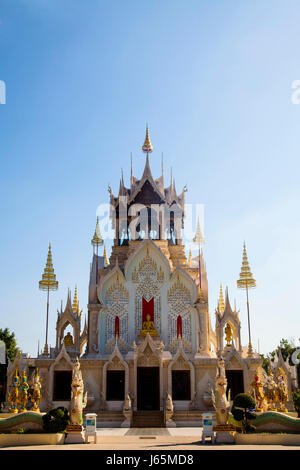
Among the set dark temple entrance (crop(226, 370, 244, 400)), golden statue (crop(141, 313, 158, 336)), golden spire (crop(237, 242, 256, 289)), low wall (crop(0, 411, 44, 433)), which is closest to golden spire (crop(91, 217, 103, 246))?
golden statue (crop(141, 313, 158, 336))

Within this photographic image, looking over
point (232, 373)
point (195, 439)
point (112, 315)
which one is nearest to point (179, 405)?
point (232, 373)

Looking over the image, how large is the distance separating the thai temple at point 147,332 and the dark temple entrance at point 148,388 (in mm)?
60

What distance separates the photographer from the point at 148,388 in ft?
108

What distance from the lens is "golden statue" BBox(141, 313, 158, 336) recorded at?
3509cm

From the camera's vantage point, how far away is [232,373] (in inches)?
1321

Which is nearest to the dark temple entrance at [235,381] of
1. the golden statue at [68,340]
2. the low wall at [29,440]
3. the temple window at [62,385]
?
the temple window at [62,385]

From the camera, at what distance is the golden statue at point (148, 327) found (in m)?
35.1

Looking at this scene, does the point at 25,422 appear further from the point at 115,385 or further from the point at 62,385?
the point at 62,385

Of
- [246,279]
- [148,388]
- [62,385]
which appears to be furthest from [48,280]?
[246,279]

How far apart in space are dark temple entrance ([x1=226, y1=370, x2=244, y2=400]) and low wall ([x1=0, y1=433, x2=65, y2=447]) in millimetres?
15658

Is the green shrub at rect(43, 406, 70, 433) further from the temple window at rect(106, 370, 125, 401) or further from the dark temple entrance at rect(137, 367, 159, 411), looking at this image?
the dark temple entrance at rect(137, 367, 159, 411)

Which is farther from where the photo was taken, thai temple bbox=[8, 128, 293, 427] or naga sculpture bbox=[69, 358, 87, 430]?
thai temple bbox=[8, 128, 293, 427]

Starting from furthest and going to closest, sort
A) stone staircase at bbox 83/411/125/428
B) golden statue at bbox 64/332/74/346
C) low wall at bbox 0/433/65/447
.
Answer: golden statue at bbox 64/332/74/346, stone staircase at bbox 83/411/125/428, low wall at bbox 0/433/65/447
